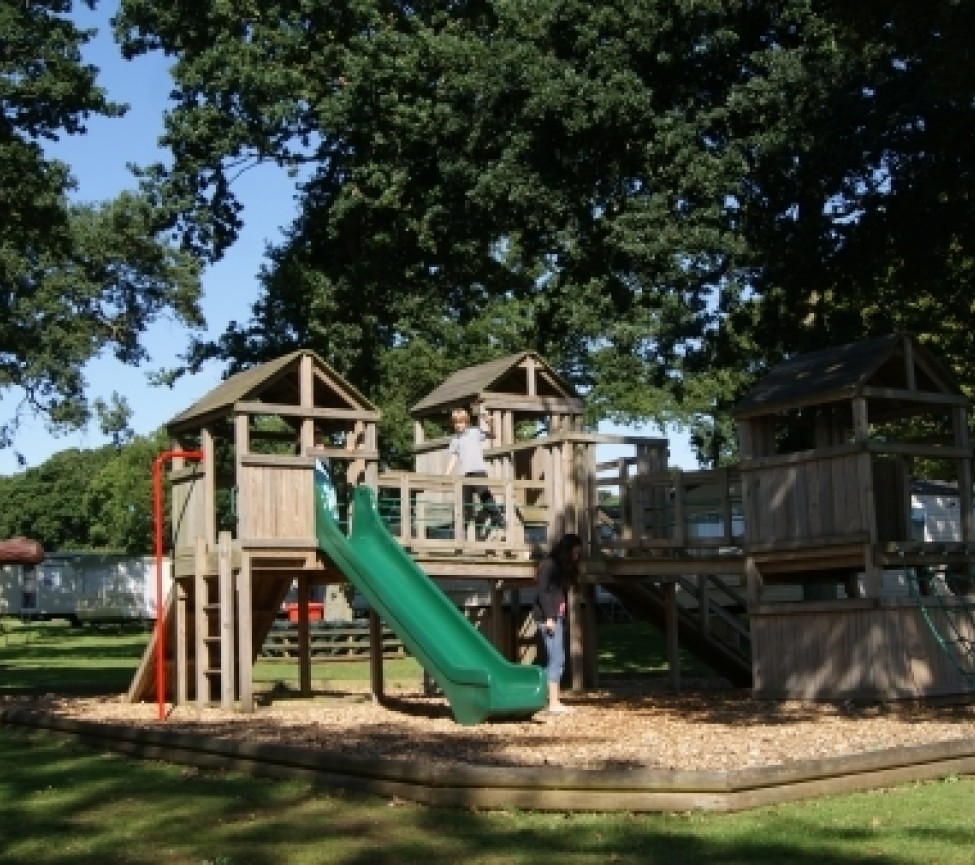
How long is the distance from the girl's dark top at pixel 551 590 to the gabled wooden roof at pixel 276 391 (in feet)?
Result: 14.5

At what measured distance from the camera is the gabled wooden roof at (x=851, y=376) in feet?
55.2

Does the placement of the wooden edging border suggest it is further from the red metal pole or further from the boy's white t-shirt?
the boy's white t-shirt

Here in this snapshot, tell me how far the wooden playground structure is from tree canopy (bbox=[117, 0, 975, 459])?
3.97m

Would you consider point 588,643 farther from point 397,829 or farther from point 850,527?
point 397,829

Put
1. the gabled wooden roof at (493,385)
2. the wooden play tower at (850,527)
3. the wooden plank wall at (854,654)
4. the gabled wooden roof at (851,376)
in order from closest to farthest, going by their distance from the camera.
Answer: the wooden plank wall at (854,654) → the wooden play tower at (850,527) → the gabled wooden roof at (851,376) → the gabled wooden roof at (493,385)

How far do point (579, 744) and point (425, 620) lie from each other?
3840 millimetres

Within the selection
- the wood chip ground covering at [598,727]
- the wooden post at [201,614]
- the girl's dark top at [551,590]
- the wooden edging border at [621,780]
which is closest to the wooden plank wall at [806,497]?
the wood chip ground covering at [598,727]

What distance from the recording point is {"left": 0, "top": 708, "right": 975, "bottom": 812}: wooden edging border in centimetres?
847

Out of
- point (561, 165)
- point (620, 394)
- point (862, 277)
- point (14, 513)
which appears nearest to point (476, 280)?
point (561, 165)

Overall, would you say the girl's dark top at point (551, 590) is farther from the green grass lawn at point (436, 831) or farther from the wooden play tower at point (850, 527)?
the green grass lawn at point (436, 831)

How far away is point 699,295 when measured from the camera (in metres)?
24.5

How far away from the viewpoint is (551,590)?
50.8 ft

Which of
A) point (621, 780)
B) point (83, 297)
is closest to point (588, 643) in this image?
point (621, 780)

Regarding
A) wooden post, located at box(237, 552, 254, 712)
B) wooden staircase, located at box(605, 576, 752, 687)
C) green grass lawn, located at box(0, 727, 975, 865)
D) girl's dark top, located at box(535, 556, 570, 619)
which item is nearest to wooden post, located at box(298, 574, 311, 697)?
wooden post, located at box(237, 552, 254, 712)
